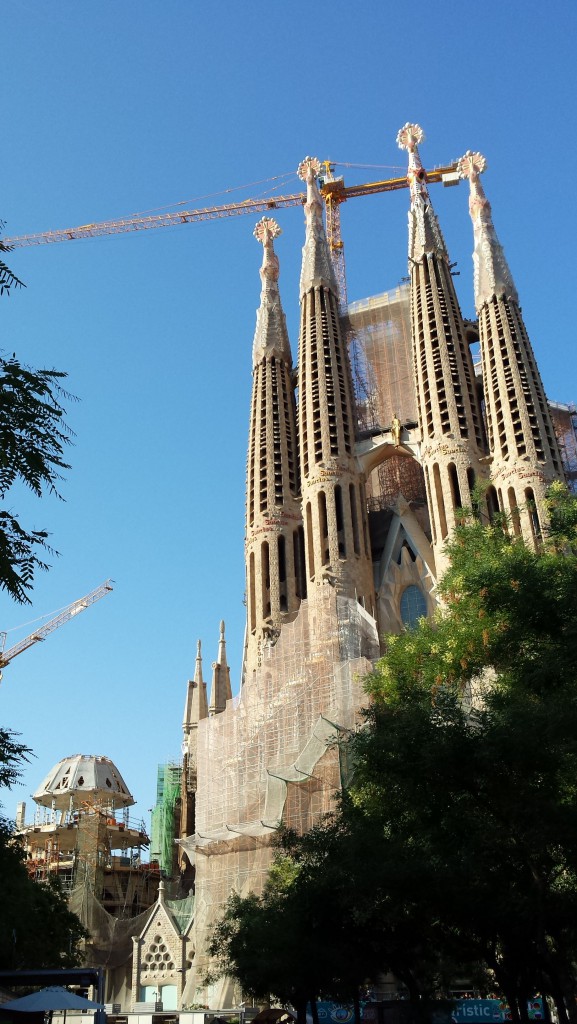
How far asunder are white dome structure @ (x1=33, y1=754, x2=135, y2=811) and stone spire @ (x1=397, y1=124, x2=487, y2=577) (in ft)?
85.2

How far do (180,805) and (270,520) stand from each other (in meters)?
19.5

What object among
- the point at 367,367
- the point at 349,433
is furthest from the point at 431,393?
the point at 367,367

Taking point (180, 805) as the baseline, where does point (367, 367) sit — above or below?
above

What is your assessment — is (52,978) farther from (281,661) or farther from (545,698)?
(281,661)

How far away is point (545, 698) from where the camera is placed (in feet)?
57.5

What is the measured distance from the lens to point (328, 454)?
45.7 metres

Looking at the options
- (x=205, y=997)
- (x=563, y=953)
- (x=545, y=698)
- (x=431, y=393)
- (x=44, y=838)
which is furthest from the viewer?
(x=44, y=838)

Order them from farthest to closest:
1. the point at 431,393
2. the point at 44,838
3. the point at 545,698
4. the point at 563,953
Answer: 1. the point at 44,838
2. the point at 431,393
3. the point at 545,698
4. the point at 563,953

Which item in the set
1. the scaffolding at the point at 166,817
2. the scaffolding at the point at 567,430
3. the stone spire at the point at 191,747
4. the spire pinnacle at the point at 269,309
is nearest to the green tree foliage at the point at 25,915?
the stone spire at the point at 191,747

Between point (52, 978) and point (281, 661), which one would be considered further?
point (281, 661)

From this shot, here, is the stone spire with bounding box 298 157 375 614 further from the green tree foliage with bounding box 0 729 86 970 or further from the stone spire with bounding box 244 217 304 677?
the green tree foliage with bounding box 0 729 86 970

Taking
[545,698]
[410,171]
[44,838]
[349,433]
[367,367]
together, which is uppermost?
[410,171]

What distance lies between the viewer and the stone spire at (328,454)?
43.7 metres

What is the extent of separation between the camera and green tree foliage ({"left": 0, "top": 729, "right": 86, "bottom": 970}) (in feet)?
52.3
